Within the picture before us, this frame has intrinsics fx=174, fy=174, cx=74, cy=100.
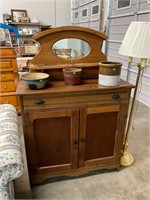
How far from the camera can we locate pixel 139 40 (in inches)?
47.0

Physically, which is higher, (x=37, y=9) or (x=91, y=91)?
(x=37, y=9)

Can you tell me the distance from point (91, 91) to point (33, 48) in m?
2.98

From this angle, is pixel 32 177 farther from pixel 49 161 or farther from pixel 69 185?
pixel 69 185

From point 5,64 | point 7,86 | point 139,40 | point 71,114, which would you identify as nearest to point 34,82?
point 71,114

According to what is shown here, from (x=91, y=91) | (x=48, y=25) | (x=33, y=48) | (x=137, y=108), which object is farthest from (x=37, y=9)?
(x=91, y=91)

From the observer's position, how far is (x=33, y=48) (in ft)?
12.6

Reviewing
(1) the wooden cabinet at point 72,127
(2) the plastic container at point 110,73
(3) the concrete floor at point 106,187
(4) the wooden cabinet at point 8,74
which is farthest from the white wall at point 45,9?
(3) the concrete floor at point 106,187

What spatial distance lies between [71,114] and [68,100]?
12 cm

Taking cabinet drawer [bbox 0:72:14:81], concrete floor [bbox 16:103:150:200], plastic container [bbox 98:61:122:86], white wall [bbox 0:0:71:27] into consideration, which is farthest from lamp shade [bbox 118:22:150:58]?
white wall [bbox 0:0:71:27]

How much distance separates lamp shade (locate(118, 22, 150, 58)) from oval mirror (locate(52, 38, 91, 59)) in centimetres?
37

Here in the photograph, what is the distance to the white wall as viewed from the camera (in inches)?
205

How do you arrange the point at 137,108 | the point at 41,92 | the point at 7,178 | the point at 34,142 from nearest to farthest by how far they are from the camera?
the point at 7,178 → the point at 41,92 → the point at 34,142 → the point at 137,108

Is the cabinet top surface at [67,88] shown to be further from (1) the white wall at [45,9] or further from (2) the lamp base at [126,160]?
(1) the white wall at [45,9]

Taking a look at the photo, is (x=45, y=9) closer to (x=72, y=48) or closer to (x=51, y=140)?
(x=72, y=48)
